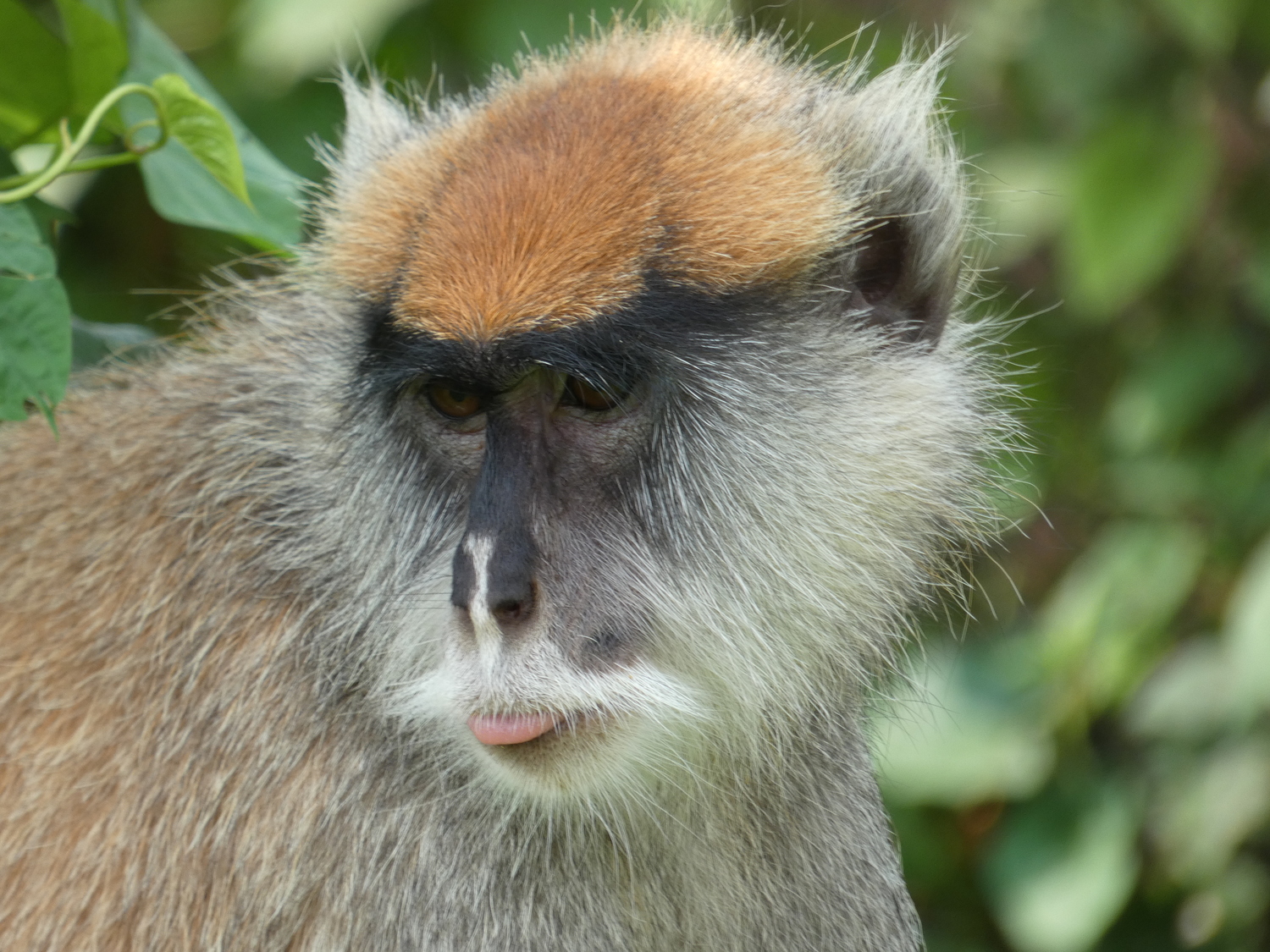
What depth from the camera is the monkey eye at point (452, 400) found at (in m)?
2.49

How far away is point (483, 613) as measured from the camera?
2221mm

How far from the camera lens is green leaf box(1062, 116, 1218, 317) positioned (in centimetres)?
441

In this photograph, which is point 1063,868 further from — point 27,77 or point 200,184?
point 27,77

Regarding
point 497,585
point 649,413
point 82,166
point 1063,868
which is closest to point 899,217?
point 649,413

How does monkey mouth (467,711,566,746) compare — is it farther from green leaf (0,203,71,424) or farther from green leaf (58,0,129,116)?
green leaf (58,0,129,116)

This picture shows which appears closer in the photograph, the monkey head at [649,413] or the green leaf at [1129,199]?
the monkey head at [649,413]

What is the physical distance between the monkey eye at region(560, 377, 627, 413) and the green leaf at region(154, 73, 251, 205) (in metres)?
0.60

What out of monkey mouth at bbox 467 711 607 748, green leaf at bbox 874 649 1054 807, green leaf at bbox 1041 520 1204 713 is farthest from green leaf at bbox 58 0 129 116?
green leaf at bbox 1041 520 1204 713

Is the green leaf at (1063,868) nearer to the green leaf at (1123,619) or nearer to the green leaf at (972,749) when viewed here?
the green leaf at (972,749)

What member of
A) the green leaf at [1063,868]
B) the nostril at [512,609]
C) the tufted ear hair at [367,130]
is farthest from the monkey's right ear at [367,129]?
the green leaf at [1063,868]

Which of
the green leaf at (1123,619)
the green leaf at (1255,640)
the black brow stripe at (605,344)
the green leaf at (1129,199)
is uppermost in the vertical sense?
the black brow stripe at (605,344)

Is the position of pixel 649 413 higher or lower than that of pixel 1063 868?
higher

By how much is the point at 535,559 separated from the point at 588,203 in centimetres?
59

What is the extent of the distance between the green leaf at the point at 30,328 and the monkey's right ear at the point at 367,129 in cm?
79
